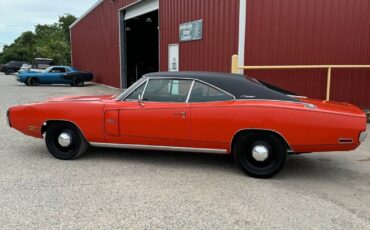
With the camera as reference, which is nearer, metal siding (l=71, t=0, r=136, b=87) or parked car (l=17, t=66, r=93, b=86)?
metal siding (l=71, t=0, r=136, b=87)

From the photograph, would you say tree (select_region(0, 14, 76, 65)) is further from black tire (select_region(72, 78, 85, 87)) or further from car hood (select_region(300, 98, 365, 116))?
car hood (select_region(300, 98, 365, 116))

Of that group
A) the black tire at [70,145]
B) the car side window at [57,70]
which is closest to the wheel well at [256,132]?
the black tire at [70,145]

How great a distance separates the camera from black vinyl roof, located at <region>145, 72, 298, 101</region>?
460 cm

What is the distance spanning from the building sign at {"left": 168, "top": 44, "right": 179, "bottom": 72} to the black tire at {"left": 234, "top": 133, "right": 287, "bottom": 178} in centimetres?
949

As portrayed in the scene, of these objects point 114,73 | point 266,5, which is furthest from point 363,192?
point 114,73

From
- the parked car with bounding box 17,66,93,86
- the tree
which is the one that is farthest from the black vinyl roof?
the tree

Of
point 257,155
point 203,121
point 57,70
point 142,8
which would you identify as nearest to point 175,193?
point 203,121

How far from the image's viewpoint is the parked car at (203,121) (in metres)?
4.24

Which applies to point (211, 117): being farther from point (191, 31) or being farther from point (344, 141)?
point (191, 31)

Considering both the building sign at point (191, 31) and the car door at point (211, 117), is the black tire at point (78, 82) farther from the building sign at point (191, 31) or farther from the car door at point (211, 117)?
the car door at point (211, 117)

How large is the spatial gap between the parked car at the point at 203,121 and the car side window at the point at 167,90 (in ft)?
0.05

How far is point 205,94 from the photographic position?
4.77 m

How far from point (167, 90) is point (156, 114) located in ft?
1.35

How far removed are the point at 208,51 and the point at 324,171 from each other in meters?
7.49
